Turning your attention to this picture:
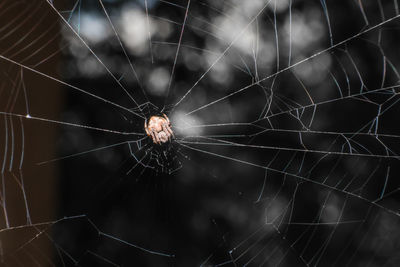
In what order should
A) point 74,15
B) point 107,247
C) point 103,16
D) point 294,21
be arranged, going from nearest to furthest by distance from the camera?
point 74,15
point 103,16
point 294,21
point 107,247

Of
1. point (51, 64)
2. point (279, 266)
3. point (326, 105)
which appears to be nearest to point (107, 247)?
point (279, 266)

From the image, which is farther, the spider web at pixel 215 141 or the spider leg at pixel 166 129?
the spider web at pixel 215 141

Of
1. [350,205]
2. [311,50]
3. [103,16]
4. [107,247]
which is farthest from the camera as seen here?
[107,247]

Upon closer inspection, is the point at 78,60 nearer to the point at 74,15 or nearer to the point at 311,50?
the point at 74,15

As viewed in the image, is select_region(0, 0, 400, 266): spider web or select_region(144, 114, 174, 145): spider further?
select_region(0, 0, 400, 266): spider web
